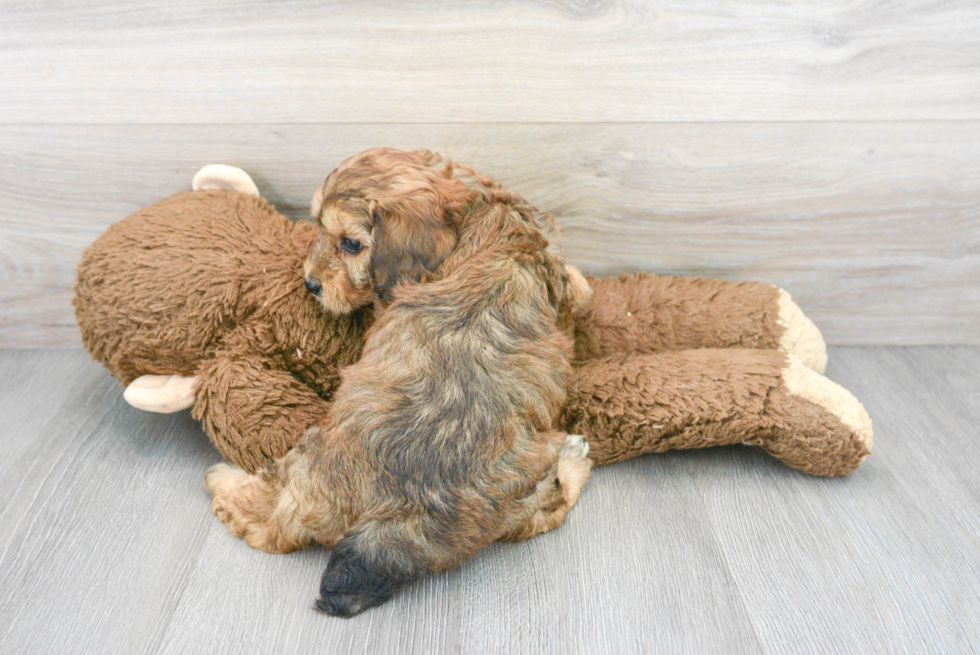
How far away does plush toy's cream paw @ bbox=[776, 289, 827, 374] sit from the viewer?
1.93 meters

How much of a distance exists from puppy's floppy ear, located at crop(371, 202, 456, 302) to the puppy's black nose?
0.14 meters

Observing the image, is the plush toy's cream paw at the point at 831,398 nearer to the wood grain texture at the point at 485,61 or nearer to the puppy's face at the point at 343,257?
the wood grain texture at the point at 485,61

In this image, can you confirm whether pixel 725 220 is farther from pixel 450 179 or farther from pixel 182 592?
pixel 182 592

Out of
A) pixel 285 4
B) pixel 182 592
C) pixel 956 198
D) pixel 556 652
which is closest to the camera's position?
pixel 556 652

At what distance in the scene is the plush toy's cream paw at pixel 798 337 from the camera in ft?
6.33

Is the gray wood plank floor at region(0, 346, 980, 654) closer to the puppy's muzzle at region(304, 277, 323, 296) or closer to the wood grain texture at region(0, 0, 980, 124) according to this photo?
the puppy's muzzle at region(304, 277, 323, 296)

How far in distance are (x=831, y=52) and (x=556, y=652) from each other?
164cm

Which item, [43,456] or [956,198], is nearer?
[43,456]

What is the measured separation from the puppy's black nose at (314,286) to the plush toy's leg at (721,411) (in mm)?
679

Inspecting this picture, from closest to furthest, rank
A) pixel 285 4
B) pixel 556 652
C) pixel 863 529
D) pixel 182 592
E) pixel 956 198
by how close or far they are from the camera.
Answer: pixel 556 652 < pixel 182 592 < pixel 863 529 < pixel 285 4 < pixel 956 198

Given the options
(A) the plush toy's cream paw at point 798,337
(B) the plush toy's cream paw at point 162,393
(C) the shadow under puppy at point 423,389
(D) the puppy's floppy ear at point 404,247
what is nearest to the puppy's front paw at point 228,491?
(C) the shadow under puppy at point 423,389

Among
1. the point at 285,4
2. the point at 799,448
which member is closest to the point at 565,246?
the point at 799,448

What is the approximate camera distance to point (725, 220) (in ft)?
6.79

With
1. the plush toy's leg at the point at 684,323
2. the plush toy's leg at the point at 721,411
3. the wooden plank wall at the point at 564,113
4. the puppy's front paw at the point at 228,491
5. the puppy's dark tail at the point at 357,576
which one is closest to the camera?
the puppy's dark tail at the point at 357,576
